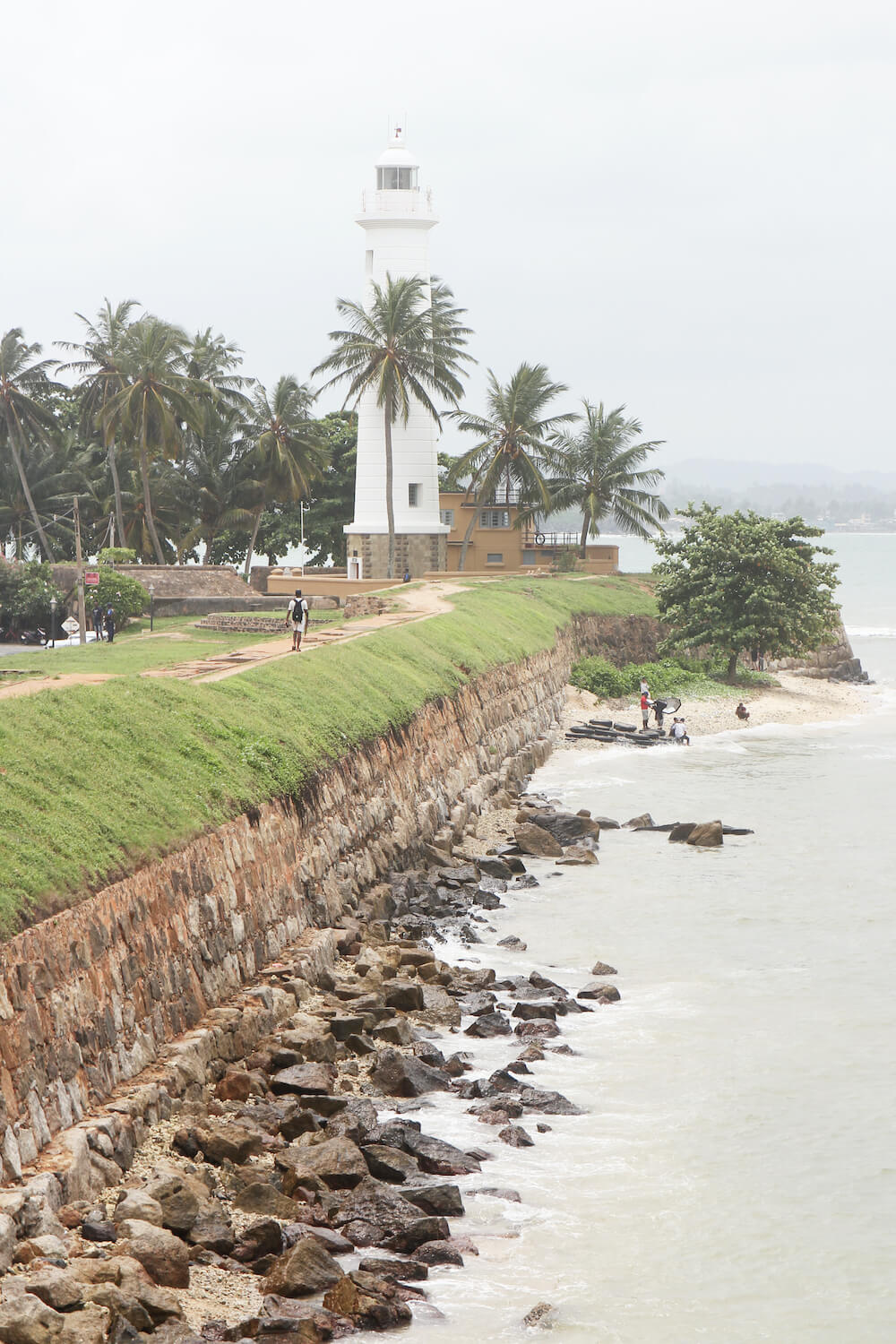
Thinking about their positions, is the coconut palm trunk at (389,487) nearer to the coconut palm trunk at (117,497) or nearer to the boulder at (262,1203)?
the coconut palm trunk at (117,497)

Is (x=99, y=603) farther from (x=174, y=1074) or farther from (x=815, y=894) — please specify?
(x=174, y=1074)

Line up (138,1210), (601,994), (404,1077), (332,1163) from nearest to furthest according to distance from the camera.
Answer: (138,1210) < (332,1163) < (404,1077) < (601,994)

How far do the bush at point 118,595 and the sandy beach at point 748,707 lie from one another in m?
12.9

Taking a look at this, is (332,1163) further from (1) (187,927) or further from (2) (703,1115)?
(2) (703,1115)

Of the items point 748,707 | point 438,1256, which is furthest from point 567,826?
point 748,707

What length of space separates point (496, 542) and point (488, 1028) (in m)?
46.5

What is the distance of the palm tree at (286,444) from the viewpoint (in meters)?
55.2

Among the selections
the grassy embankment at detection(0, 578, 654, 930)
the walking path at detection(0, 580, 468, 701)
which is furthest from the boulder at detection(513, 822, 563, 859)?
the walking path at detection(0, 580, 468, 701)

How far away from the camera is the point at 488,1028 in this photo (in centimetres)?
1553

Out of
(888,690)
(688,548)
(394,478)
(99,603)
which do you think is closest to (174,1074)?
(99,603)

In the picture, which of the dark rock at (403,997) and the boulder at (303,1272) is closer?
the boulder at (303,1272)

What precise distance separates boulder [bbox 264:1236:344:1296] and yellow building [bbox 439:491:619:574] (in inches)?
1985

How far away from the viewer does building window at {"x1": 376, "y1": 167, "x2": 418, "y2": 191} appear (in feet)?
169

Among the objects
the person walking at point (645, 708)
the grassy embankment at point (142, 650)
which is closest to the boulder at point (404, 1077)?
the grassy embankment at point (142, 650)
